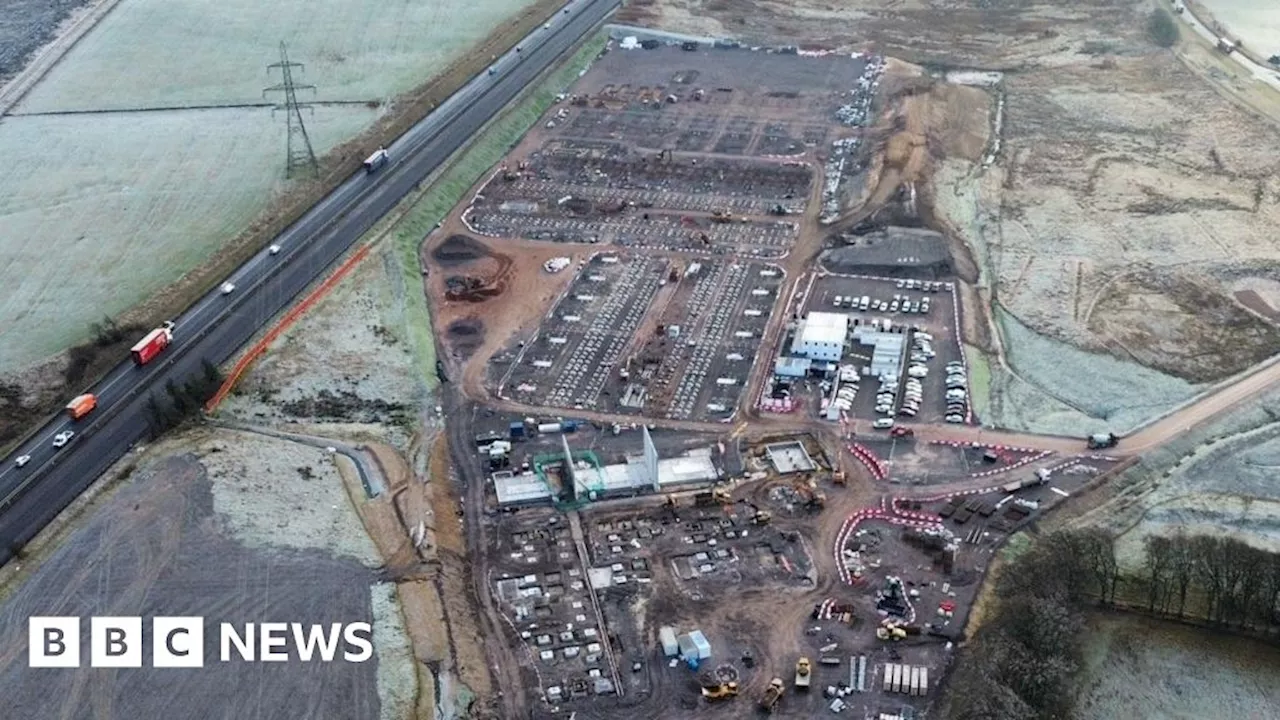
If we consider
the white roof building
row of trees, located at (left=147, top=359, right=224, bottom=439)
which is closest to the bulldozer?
the white roof building

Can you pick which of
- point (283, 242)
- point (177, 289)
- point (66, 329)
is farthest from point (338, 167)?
point (66, 329)

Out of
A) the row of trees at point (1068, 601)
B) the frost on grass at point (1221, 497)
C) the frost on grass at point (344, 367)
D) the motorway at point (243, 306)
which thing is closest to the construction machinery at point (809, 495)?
the row of trees at point (1068, 601)

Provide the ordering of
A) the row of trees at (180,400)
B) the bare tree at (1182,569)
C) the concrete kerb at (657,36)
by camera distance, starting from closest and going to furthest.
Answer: the bare tree at (1182,569)
the row of trees at (180,400)
the concrete kerb at (657,36)

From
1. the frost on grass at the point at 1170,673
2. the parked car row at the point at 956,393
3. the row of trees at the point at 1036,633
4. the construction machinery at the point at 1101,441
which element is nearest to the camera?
the row of trees at the point at 1036,633

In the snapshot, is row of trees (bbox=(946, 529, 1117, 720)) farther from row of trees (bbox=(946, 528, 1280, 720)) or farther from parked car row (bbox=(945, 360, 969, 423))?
parked car row (bbox=(945, 360, 969, 423))

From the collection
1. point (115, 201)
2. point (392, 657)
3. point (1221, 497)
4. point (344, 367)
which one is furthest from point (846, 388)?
point (115, 201)

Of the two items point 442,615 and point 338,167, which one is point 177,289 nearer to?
point 338,167

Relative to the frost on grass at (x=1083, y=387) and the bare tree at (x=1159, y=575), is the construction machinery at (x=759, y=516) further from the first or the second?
the bare tree at (x=1159, y=575)
